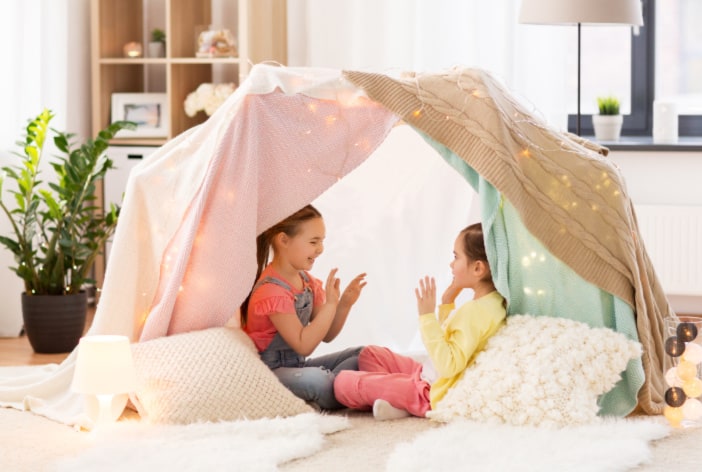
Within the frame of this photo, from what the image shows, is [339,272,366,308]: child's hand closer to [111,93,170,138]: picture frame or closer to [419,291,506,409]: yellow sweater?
[419,291,506,409]: yellow sweater

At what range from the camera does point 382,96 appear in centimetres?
280

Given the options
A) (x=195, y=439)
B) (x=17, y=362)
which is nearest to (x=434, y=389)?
(x=195, y=439)

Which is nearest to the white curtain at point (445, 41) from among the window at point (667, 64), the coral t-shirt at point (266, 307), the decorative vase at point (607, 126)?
the decorative vase at point (607, 126)

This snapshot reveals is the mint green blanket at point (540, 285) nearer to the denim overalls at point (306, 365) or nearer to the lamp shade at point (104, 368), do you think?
the denim overalls at point (306, 365)

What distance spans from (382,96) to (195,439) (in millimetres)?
961

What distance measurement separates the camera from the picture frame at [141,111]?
4.61 metres

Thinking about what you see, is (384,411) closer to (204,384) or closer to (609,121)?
(204,384)

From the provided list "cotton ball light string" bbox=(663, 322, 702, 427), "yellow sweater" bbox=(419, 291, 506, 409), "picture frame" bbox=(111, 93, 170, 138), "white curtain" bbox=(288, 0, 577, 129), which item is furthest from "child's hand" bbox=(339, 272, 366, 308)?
"picture frame" bbox=(111, 93, 170, 138)

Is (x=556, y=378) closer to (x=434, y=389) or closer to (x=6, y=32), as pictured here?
(x=434, y=389)

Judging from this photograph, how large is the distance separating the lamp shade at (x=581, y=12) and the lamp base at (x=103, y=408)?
2.01 meters

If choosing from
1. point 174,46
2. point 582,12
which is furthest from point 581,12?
point 174,46

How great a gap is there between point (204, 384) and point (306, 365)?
43cm

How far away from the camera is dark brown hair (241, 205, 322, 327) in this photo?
3.00m

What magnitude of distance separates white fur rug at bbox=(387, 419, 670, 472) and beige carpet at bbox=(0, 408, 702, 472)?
5cm
